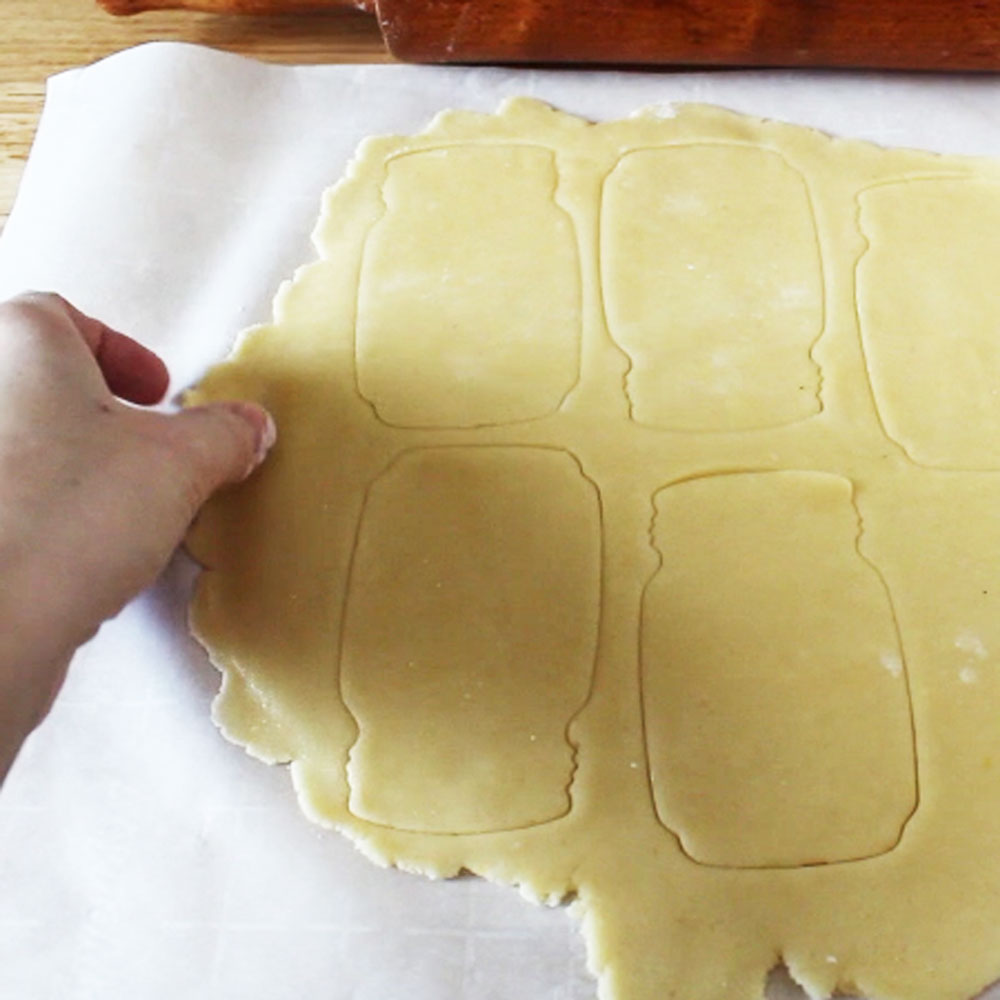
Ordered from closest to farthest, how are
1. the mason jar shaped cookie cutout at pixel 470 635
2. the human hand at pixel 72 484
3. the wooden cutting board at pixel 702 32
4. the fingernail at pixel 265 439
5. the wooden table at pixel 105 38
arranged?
the human hand at pixel 72 484, the mason jar shaped cookie cutout at pixel 470 635, the fingernail at pixel 265 439, the wooden cutting board at pixel 702 32, the wooden table at pixel 105 38

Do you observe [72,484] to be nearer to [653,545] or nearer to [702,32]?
[653,545]

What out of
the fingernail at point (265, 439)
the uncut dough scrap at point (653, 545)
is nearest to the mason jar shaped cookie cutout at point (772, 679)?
the uncut dough scrap at point (653, 545)

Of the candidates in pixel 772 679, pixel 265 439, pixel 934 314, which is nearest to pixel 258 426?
pixel 265 439

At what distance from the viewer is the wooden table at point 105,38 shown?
48.1 inches

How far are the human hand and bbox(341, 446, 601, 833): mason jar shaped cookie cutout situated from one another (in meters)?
0.13

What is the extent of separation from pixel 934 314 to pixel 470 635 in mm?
445

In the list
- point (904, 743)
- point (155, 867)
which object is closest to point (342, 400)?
point (155, 867)

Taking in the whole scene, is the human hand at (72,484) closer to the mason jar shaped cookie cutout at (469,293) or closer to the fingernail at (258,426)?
the fingernail at (258,426)

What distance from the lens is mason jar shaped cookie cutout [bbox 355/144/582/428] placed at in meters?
0.91

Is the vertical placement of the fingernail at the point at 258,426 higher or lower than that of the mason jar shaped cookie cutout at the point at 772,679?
higher

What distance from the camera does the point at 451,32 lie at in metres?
1.12

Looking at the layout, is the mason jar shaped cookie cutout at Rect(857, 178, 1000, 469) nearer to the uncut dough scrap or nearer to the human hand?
the uncut dough scrap

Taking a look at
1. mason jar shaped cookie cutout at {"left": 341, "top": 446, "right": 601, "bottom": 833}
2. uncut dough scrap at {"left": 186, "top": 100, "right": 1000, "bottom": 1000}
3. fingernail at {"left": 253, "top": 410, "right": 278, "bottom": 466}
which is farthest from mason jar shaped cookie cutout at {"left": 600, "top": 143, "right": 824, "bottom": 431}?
fingernail at {"left": 253, "top": 410, "right": 278, "bottom": 466}

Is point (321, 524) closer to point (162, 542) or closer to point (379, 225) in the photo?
point (162, 542)
